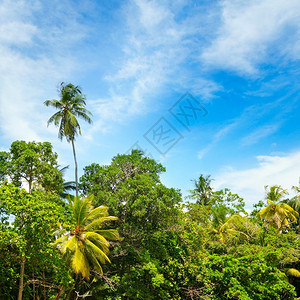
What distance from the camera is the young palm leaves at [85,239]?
12117mm

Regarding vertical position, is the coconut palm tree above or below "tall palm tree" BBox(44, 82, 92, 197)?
below

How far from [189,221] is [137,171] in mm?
3951

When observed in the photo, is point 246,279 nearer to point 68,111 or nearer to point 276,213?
point 276,213

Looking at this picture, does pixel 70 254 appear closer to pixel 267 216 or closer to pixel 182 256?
pixel 182 256

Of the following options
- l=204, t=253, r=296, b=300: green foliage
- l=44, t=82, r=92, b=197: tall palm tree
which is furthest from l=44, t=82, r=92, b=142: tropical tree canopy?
l=204, t=253, r=296, b=300: green foliage

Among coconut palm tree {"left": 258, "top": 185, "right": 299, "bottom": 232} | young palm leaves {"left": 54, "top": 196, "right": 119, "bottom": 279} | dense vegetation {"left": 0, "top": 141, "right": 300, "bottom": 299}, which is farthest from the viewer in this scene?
coconut palm tree {"left": 258, "top": 185, "right": 299, "bottom": 232}

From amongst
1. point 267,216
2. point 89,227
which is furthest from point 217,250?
point 89,227

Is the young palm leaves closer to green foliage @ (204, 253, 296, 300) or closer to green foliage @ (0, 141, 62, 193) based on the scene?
green foliage @ (0, 141, 62, 193)

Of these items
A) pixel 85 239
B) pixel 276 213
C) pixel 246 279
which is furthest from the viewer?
pixel 276 213

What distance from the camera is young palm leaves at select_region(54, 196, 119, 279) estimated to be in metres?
12.1

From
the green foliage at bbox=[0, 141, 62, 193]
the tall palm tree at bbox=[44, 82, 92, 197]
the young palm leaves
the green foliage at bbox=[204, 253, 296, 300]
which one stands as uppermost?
the tall palm tree at bbox=[44, 82, 92, 197]

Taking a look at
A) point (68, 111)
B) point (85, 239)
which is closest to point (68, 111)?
point (68, 111)

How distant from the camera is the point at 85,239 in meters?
12.8

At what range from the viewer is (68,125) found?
18812 mm
